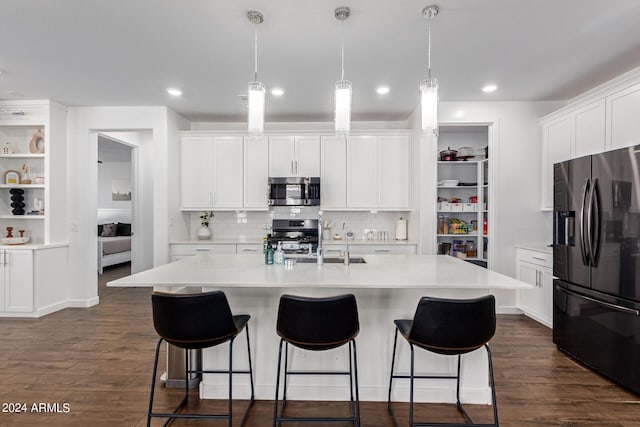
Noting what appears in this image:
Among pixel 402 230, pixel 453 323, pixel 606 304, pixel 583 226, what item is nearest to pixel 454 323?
pixel 453 323

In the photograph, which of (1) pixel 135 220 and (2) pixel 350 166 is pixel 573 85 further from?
(1) pixel 135 220

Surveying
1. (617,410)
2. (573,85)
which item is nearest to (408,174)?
(573,85)

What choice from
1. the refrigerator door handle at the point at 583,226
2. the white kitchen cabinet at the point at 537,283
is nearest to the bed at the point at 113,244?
the white kitchen cabinet at the point at 537,283

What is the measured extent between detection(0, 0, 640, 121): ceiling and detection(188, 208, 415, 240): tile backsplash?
5.29 ft

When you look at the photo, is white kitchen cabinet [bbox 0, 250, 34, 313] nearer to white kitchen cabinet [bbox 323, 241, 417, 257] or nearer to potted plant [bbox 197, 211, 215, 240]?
potted plant [bbox 197, 211, 215, 240]

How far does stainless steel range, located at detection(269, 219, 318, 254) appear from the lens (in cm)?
478

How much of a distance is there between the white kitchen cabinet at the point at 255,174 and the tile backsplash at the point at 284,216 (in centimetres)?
30

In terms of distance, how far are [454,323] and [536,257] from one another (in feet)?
9.00

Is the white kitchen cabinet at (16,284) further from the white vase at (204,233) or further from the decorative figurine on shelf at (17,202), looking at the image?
the white vase at (204,233)

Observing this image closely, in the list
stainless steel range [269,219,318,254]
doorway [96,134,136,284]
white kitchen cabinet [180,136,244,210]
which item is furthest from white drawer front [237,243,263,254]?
doorway [96,134,136,284]

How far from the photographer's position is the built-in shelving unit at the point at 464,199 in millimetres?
4598

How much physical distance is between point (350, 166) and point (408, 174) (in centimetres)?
81

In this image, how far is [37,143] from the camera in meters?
4.52

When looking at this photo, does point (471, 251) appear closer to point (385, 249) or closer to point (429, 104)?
point (385, 249)
